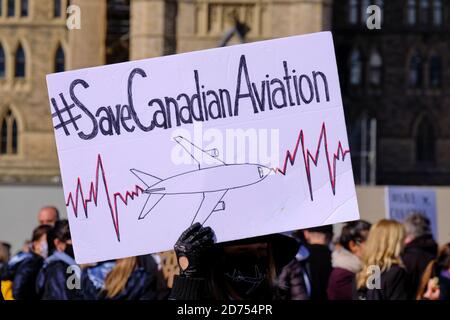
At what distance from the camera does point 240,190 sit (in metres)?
5.52

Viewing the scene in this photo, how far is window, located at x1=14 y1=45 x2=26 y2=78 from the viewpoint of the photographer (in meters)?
42.7

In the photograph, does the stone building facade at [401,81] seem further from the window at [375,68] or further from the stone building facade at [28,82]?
the stone building facade at [28,82]

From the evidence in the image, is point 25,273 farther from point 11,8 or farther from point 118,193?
point 11,8

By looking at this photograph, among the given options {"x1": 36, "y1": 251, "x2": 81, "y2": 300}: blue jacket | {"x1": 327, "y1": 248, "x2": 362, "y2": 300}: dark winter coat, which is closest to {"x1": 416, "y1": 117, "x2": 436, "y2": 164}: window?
{"x1": 327, "y1": 248, "x2": 362, "y2": 300}: dark winter coat

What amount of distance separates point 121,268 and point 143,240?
210 cm

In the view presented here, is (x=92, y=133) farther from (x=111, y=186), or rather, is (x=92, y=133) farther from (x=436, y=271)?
(x=436, y=271)

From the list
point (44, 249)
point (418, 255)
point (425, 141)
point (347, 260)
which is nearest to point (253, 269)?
point (347, 260)

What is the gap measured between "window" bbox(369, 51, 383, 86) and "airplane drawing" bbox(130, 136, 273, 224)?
129 ft

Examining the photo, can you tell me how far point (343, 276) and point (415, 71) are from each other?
36.7 m

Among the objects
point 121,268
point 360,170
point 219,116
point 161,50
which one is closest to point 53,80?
point 219,116

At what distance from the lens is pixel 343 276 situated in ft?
27.9

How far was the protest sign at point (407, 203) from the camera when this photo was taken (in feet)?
51.4

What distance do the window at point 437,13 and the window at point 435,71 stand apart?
1118 millimetres
